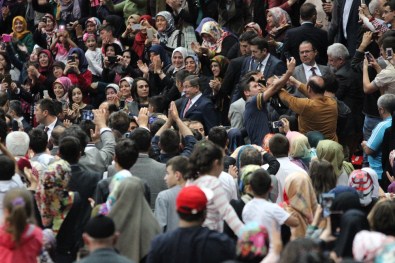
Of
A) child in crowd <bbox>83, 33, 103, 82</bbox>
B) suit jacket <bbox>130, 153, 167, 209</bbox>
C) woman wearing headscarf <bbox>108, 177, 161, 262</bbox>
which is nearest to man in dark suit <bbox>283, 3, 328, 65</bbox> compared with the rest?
child in crowd <bbox>83, 33, 103, 82</bbox>

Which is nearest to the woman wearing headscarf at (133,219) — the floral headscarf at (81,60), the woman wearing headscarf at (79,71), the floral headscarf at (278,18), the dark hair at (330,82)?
the dark hair at (330,82)

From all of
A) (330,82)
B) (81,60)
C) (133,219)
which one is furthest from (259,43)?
(133,219)

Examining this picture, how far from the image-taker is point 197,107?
48.5 feet

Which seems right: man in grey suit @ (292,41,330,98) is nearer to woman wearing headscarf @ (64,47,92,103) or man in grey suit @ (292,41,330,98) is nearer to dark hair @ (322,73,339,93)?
dark hair @ (322,73,339,93)

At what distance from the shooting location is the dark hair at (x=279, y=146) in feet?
36.3

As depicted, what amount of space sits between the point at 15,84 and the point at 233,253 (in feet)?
34.0

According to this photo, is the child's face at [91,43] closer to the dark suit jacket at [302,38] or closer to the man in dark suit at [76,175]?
the dark suit jacket at [302,38]

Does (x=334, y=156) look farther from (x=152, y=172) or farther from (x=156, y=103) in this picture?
(x=156, y=103)

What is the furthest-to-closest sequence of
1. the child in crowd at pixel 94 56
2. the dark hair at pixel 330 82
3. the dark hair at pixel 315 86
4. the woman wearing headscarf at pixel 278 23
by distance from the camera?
the child in crowd at pixel 94 56 < the woman wearing headscarf at pixel 278 23 < the dark hair at pixel 330 82 < the dark hair at pixel 315 86

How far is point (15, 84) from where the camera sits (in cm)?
1795

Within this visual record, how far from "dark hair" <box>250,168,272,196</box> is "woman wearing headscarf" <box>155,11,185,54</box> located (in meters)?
9.04

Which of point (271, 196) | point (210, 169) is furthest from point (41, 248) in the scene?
point (271, 196)

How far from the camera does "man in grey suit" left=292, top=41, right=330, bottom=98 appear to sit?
48.3 feet

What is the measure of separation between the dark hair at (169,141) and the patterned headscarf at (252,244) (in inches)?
136
